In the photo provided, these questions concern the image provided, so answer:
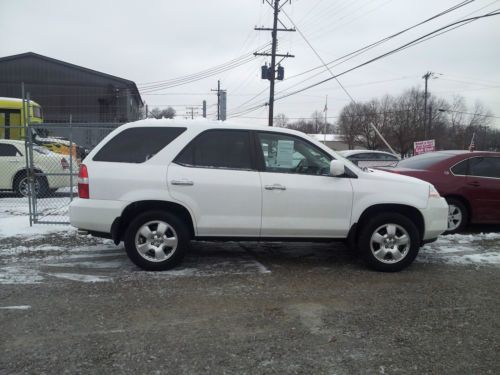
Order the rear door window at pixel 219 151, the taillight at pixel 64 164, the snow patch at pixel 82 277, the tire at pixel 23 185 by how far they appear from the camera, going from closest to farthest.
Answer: the snow patch at pixel 82 277, the rear door window at pixel 219 151, the tire at pixel 23 185, the taillight at pixel 64 164

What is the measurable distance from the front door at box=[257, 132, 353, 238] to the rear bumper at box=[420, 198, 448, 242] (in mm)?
1009

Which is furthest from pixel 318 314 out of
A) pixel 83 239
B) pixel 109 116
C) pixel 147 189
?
pixel 109 116

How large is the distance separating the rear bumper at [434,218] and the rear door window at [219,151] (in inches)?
90.5

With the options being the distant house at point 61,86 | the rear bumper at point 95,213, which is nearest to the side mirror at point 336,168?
the rear bumper at point 95,213

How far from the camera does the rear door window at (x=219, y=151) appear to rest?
535 cm

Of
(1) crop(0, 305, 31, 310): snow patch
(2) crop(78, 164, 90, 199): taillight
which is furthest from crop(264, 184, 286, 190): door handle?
(1) crop(0, 305, 31, 310): snow patch

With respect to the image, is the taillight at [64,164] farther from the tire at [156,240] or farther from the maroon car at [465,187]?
the maroon car at [465,187]

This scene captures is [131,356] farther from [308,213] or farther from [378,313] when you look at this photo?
[308,213]

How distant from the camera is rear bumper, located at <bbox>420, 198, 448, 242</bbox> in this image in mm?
5566

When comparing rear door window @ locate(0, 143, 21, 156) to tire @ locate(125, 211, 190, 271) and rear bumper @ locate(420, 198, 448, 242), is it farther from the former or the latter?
rear bumper @ locate(420, 198, 448, 242)

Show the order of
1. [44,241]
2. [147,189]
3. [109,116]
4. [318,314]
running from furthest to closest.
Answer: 1. [109,116]
2. [44,241]
3. [147,189]
4. [318,314]

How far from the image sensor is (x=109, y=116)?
4375 centimetres

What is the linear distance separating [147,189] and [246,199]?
1159mm

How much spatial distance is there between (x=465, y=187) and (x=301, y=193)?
4.16 m
